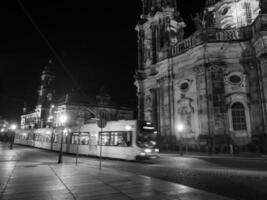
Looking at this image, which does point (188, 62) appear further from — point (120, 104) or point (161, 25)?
point (120, 104)

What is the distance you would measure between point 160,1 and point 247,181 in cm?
3535

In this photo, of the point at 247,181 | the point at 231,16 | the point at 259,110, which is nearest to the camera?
the point at 247,181

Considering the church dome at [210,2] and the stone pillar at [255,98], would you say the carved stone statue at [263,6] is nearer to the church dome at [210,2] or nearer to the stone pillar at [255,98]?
the stone pillar at [255,98]

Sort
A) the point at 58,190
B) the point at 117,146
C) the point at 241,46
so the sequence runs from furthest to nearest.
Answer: the point at 241,46 → the point at 117,146 → the point at 58,190

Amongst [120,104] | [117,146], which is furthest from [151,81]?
[120,104]

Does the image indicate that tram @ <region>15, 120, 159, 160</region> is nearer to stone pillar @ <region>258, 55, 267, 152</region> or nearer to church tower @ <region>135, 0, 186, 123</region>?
stone pillar @ <region>258, 55, 267, 152</region>

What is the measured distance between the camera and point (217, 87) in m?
24.9

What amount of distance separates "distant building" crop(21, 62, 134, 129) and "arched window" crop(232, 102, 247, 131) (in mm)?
48160

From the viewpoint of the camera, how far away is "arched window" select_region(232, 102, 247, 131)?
2442cm

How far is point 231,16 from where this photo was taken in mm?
34375

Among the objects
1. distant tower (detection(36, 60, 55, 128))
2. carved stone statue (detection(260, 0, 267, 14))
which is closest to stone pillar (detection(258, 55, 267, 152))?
carved stone statue (detection(260, 0, 267, 14))

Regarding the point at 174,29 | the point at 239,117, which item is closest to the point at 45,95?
the point at 174,29

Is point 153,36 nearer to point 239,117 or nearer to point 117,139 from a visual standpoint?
point 239,117

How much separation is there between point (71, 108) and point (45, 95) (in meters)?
22.2
